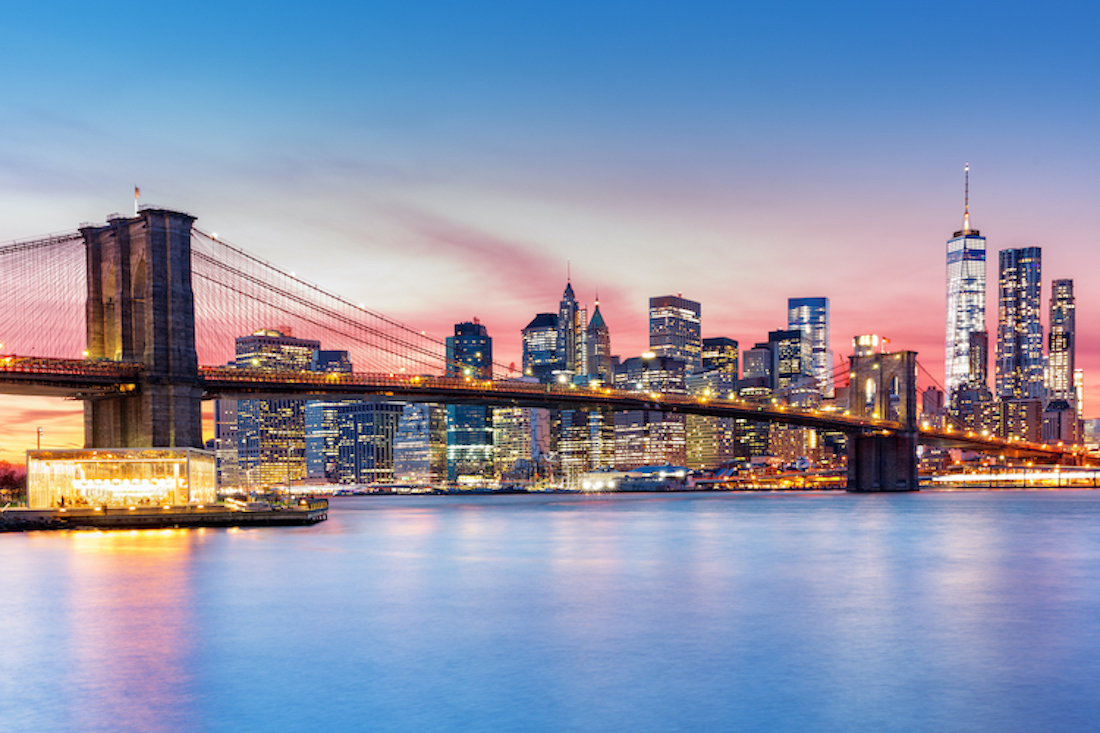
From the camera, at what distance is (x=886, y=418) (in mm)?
115500

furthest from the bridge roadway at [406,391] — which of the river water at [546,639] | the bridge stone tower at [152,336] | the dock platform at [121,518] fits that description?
the river water at [546,639]

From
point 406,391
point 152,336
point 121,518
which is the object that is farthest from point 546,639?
point 406,391

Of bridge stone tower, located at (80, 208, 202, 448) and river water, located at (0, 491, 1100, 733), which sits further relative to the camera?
bridge stone tower, located at (80, 208, 202, 448)

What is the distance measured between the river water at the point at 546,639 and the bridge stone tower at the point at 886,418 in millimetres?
74950

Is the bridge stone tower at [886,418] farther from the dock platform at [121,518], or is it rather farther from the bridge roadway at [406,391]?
the dock platform at [121,518]

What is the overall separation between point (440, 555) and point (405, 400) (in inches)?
1419

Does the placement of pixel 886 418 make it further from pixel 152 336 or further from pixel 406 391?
pixel 152 336

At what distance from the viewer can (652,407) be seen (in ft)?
298

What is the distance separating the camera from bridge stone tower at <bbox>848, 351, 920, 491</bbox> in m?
112

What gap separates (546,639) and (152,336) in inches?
1653

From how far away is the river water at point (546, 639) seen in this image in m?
13.9

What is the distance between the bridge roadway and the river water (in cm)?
1484

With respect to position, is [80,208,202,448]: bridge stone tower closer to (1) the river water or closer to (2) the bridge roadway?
(2) the bridge roadway

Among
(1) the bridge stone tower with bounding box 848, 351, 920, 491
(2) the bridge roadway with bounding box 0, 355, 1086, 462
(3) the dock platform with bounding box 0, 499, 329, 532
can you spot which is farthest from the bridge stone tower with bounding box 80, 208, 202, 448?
(1) the bridge stone tower with bounding box 848, 351, 920, 491
